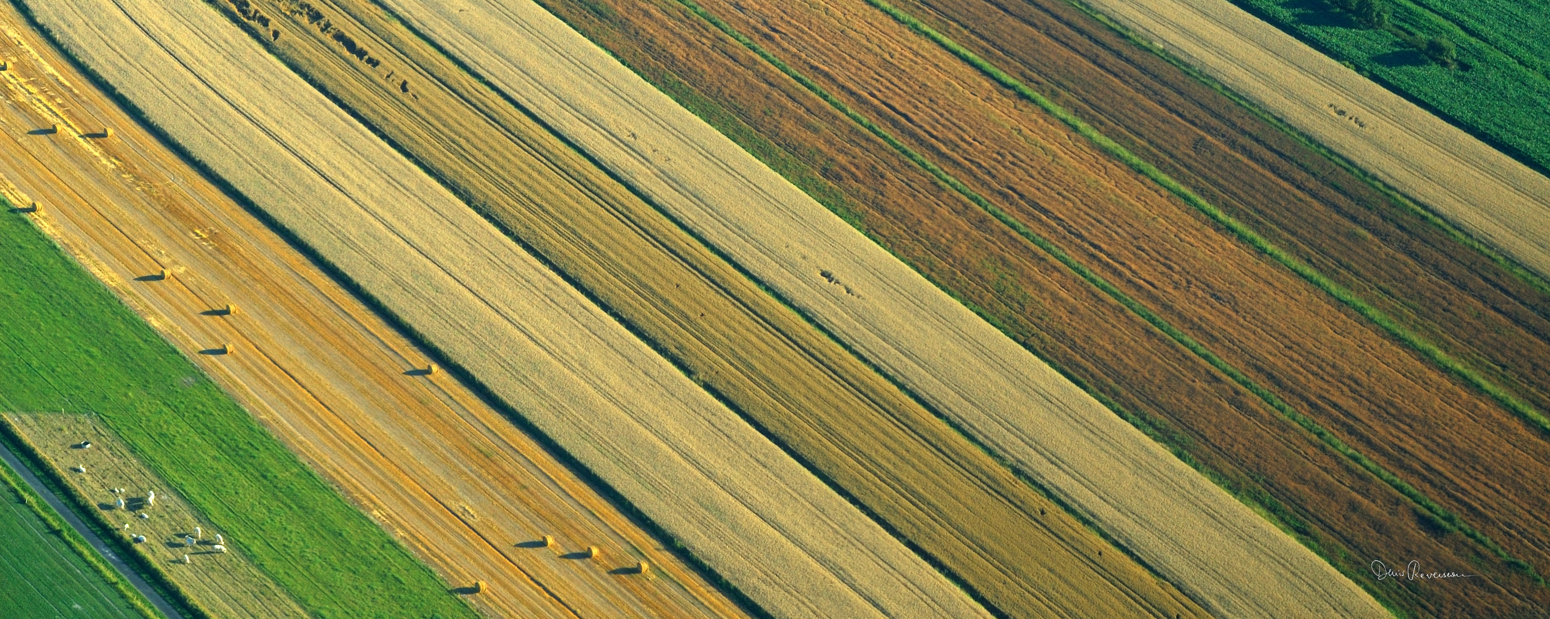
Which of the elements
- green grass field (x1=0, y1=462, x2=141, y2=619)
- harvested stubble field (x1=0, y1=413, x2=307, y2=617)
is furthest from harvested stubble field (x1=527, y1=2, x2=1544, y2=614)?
green grass field (x1=0, y1=462, x2=141, y2=619)

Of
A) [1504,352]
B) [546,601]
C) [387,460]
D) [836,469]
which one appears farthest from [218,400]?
[1504,352]

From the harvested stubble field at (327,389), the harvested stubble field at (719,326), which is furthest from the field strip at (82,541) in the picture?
the harvested stubble field at (719,326)

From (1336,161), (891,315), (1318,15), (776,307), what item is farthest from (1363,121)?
(776,307)

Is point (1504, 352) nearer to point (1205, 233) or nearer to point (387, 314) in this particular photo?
point (1205, 233)

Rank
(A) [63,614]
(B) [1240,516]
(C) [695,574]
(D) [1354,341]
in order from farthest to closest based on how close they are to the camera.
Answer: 1. (D) [1354,341]
2. (B) [1240,516]
3. (C) [695,574]
4. (A) [63,614]

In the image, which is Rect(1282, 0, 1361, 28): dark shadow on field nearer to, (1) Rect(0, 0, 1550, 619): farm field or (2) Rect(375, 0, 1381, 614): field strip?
(1) Rect(0, 0, 1550, 619): farm field

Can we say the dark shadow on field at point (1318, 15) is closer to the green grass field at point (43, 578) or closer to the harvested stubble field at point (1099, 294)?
the harvested stubble field at point (1099, 294)
